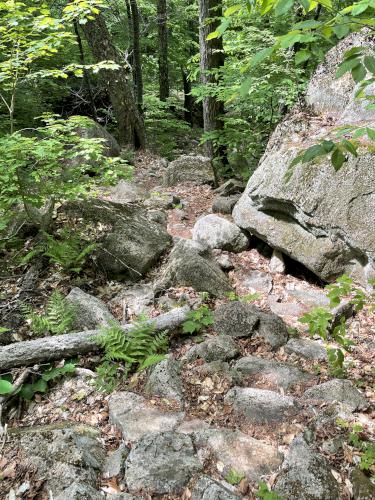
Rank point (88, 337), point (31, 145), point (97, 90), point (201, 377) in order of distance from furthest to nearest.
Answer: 1. point (97, 90)
2. point (31, 145)
3. point (88, 337)
4. point (201, 377)

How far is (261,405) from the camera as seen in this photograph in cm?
373

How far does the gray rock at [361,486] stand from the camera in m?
2.80

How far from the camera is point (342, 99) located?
7434mm

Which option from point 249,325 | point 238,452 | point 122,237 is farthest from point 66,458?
point 122,237

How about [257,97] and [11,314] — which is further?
[257,97]

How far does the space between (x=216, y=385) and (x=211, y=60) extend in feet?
29.4

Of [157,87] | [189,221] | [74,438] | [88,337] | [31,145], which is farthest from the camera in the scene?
[157,87]

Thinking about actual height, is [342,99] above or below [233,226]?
above

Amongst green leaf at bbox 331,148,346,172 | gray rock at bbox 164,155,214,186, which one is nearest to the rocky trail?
green leaf at bbox 331,148,346,172

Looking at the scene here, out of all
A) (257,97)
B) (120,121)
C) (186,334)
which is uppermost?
(257,97)

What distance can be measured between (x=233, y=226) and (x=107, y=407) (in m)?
4.51

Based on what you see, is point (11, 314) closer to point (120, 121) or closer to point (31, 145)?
point (31, 145)

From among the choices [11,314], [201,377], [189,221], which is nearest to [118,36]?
[189,221]

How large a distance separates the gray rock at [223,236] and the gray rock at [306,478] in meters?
4.58
